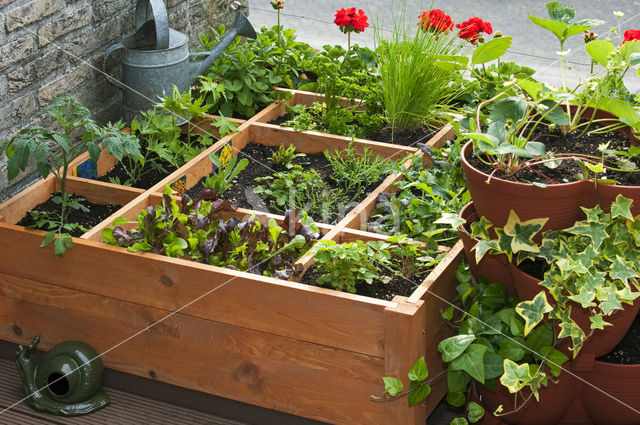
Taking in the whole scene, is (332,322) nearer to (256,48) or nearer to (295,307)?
(295,307)

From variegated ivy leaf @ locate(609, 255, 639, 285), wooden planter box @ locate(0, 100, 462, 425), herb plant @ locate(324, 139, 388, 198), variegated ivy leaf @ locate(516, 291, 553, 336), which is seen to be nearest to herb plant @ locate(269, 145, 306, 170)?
herb plant @ locate(324, 139, 388, 198)

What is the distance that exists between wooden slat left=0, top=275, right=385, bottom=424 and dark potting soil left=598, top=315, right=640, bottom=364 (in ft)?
1.96

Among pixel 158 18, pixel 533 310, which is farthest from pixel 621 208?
pixel 158 18

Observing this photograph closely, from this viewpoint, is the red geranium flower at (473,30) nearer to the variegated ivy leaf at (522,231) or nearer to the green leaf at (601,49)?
the green leaf at (601,49)

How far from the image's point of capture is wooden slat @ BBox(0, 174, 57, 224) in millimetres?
2600

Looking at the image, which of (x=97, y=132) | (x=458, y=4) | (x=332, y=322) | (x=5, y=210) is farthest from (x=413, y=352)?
(x=458, y=4)

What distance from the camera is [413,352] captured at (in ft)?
6.83

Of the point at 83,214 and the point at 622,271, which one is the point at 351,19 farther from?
the point at 622,271

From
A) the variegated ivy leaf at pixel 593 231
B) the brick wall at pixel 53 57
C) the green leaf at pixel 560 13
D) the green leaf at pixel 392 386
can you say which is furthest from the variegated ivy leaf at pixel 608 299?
the brick wall at pixel 53 57

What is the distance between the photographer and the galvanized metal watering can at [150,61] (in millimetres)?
3031

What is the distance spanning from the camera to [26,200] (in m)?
2.66

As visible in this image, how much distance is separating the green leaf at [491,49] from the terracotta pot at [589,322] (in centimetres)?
57

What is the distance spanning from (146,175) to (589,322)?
1.68m

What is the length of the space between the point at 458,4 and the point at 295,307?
438 cm
